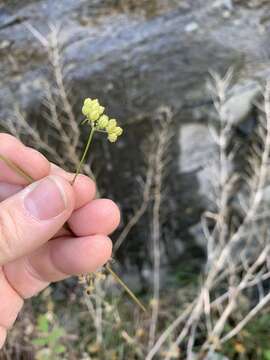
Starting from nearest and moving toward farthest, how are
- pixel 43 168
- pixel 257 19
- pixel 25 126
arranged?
pixel 43 168, pixel 25 126, pixel 257 19

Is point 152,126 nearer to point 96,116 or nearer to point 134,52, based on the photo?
point 134,52

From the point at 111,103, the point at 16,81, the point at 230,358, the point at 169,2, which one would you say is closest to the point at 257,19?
the point at 169,2

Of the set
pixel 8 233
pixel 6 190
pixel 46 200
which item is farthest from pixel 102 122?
pixel 6 190

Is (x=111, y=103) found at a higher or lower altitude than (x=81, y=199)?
lower

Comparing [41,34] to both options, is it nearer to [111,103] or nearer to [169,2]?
[111,103]

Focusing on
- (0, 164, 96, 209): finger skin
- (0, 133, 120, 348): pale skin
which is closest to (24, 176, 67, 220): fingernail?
(0, 133, 120, 348): pale skin

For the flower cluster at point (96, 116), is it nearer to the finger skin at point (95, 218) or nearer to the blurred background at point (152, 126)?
the finger skin at point (95, 218)

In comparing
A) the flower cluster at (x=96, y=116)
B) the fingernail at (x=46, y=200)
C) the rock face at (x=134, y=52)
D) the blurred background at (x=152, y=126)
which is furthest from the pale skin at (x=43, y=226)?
the rock face at (x=134, y=52)

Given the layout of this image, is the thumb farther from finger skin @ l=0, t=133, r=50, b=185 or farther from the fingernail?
finger skin @ l=0, t=133, r=50, b=185
